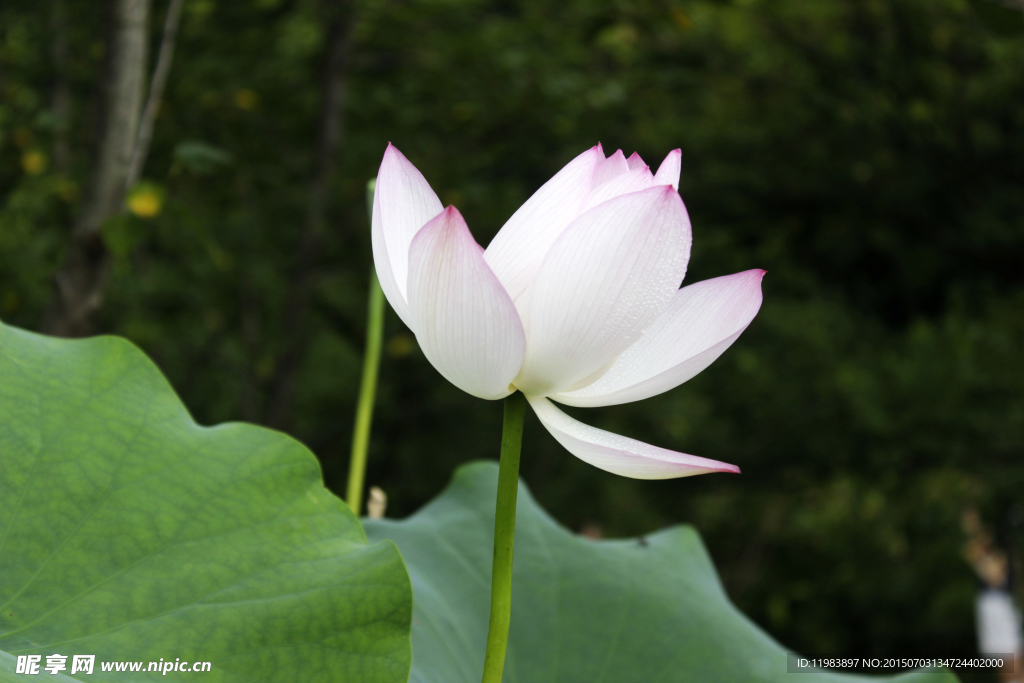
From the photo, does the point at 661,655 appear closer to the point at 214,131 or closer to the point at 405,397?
the point at 214,131

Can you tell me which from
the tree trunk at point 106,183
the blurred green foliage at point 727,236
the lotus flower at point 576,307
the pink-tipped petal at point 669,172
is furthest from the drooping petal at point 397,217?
the blurred green foliage at point 727,236

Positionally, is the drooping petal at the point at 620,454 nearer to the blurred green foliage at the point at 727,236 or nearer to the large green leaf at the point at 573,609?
the large green leaf at the point at 573,609

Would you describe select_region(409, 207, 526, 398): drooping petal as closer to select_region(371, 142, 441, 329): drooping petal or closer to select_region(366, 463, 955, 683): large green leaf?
select_region(371, 142, 441, 329): drooping petal

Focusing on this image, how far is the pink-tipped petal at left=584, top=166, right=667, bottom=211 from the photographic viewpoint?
0.36m

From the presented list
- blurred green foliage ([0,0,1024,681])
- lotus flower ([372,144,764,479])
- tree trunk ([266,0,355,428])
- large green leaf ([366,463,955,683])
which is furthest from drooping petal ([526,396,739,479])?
tree trunk ([266,0,355,428])

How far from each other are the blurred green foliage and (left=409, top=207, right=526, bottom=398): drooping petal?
1478 millimetres

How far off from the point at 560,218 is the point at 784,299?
8.15 feet

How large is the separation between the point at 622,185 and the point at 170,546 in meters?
0.28

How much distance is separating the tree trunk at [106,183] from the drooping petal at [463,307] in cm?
61

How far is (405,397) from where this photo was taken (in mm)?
2912

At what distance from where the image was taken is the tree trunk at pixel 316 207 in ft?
6.88

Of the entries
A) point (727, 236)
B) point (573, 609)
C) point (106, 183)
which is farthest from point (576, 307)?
point (727, 236)

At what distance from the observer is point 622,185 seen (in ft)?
1.19

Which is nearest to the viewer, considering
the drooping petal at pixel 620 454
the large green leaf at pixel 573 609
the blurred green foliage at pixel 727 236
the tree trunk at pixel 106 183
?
the drooping petal at pixel 620 454
